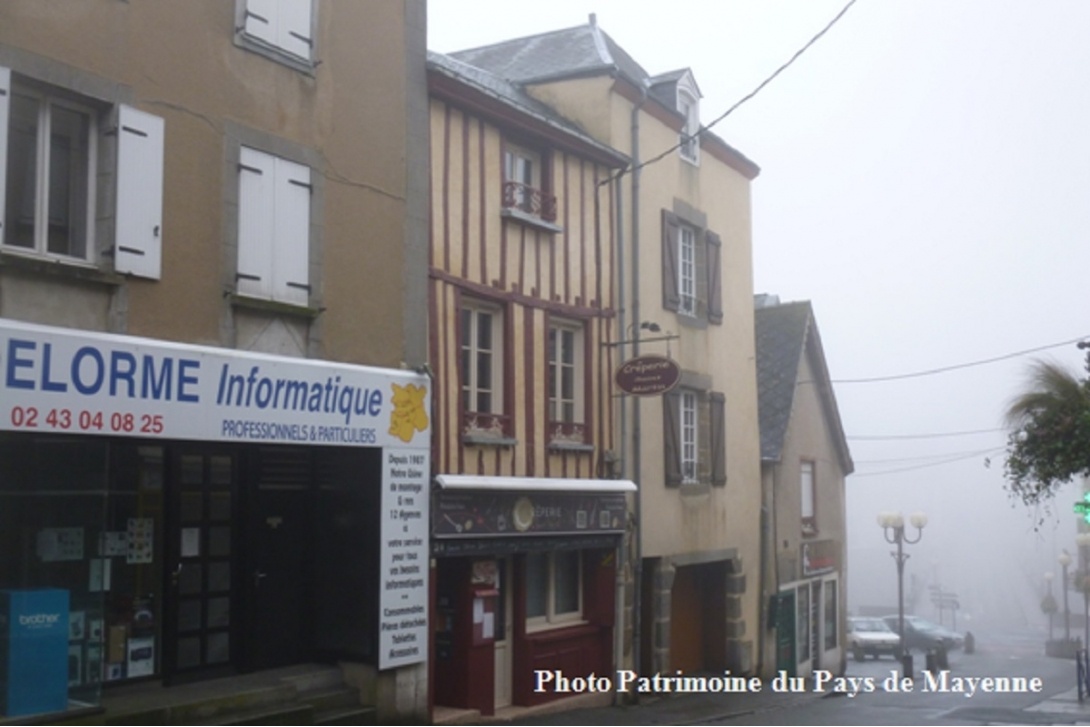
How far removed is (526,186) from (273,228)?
4537 millimetres

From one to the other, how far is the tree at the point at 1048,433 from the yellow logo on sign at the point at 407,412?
617 centimetres

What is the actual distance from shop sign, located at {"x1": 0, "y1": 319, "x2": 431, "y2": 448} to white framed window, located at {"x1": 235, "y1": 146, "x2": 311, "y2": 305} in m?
0.69

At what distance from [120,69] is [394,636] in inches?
223

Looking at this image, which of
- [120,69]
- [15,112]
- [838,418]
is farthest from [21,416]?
[838,418]

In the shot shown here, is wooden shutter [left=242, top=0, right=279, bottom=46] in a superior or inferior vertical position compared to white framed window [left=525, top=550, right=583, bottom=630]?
superior

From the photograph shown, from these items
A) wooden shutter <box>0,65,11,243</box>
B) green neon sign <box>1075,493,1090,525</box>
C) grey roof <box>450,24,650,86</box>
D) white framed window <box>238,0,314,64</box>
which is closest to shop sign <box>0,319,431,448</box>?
wooden shutter <box>0,65,11,243</box>

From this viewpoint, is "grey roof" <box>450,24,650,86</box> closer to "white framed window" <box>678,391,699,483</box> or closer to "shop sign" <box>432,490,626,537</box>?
"white framed window" <box>678,391,699,483</box>

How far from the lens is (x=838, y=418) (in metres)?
26.5

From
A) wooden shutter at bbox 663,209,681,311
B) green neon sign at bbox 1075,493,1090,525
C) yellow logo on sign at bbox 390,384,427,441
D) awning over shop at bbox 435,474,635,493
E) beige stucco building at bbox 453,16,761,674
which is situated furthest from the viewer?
wooden shutter at bbox 663,209,681,311

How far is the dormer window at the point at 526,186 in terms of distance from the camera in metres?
14.6

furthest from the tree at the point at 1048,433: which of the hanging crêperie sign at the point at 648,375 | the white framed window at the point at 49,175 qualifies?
the white framed window at the point at 49,175

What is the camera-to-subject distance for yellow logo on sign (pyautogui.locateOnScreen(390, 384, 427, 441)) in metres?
12.1

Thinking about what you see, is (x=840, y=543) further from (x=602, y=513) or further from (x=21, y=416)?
(x=21, y=416)

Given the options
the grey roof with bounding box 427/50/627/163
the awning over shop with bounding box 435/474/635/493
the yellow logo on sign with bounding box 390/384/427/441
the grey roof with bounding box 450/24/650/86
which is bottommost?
the awning over shop with bounding box 435/474/635/493
